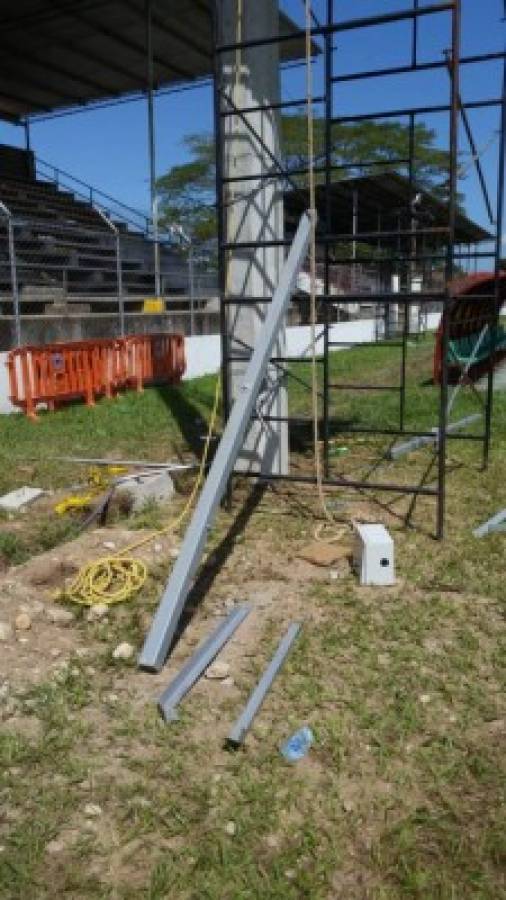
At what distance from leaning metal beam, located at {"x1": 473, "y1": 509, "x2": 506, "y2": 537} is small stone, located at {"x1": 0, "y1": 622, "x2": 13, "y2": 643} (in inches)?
122

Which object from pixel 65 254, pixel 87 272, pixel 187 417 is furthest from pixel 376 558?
pixel 87 272

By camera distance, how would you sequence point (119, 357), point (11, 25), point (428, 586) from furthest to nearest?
point (11, 25), point (119, 357), point (428, 586)

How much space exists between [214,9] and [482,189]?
8.75ft

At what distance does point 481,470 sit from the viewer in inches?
256

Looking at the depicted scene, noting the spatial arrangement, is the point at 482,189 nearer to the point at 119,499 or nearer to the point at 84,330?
the point at 119,499

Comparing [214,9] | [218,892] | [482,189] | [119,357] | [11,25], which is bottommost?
[218,892]

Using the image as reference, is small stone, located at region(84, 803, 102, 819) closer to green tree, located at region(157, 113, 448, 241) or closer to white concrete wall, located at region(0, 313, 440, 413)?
white concrete wall, located at region(0, 313, 440, 413)

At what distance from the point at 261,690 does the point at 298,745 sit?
0.36 metres

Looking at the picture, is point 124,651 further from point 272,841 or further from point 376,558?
point 376,558

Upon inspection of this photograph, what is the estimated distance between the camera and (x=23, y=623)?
11.9 feet

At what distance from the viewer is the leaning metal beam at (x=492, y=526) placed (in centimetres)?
489

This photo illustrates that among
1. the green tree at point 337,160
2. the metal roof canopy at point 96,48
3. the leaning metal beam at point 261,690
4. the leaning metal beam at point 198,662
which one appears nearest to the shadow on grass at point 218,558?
the leaning metal beam at point 198,662

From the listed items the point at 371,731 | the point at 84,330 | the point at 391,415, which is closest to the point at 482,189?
the point at 391,415

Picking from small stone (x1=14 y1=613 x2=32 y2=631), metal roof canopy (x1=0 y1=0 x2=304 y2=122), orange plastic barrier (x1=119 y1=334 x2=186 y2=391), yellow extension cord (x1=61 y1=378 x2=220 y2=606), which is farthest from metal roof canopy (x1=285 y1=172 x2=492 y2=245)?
small stone (x1=14 y1=613 x2=32 y2=631)
